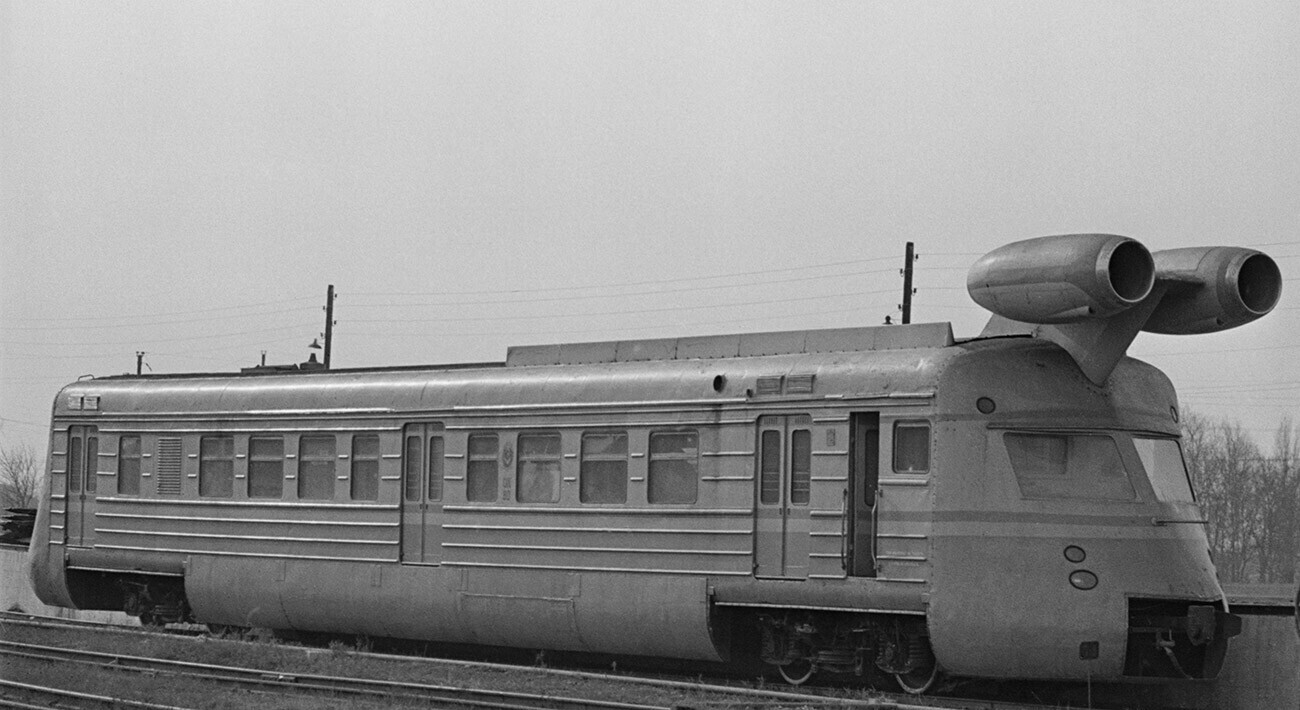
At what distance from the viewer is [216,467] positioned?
20.2m

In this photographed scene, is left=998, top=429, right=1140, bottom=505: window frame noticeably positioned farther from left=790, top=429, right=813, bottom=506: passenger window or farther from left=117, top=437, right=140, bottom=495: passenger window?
left=117, top=437, right=140, bottom=495: passenger window

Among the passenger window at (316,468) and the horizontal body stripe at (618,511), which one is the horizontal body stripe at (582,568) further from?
the passenger window at (316,468)

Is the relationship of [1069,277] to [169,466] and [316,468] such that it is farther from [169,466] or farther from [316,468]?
[169,466]

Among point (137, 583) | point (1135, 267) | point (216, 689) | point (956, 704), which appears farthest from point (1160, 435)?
point (137, 583)

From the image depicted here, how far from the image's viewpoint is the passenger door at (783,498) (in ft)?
49.9

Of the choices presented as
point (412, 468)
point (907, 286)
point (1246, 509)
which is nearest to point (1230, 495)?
point (1246, 509)

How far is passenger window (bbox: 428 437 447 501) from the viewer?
59.8 ft

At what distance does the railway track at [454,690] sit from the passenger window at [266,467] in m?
2.41

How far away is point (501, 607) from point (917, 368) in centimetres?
530

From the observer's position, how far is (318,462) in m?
19.3

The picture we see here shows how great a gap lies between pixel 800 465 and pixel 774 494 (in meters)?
0.37

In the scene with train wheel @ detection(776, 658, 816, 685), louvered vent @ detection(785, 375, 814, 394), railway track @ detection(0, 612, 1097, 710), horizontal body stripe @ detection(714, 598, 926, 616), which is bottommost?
railway track @ detection(0, 612, 1097, 710)

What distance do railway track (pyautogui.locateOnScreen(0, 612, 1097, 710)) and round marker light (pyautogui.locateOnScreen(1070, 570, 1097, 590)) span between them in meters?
1.04

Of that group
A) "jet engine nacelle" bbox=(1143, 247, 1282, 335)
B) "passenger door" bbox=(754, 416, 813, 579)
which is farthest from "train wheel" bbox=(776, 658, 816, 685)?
"jet engine nacelle" bbox=(1143, 247, 1282, 335)
